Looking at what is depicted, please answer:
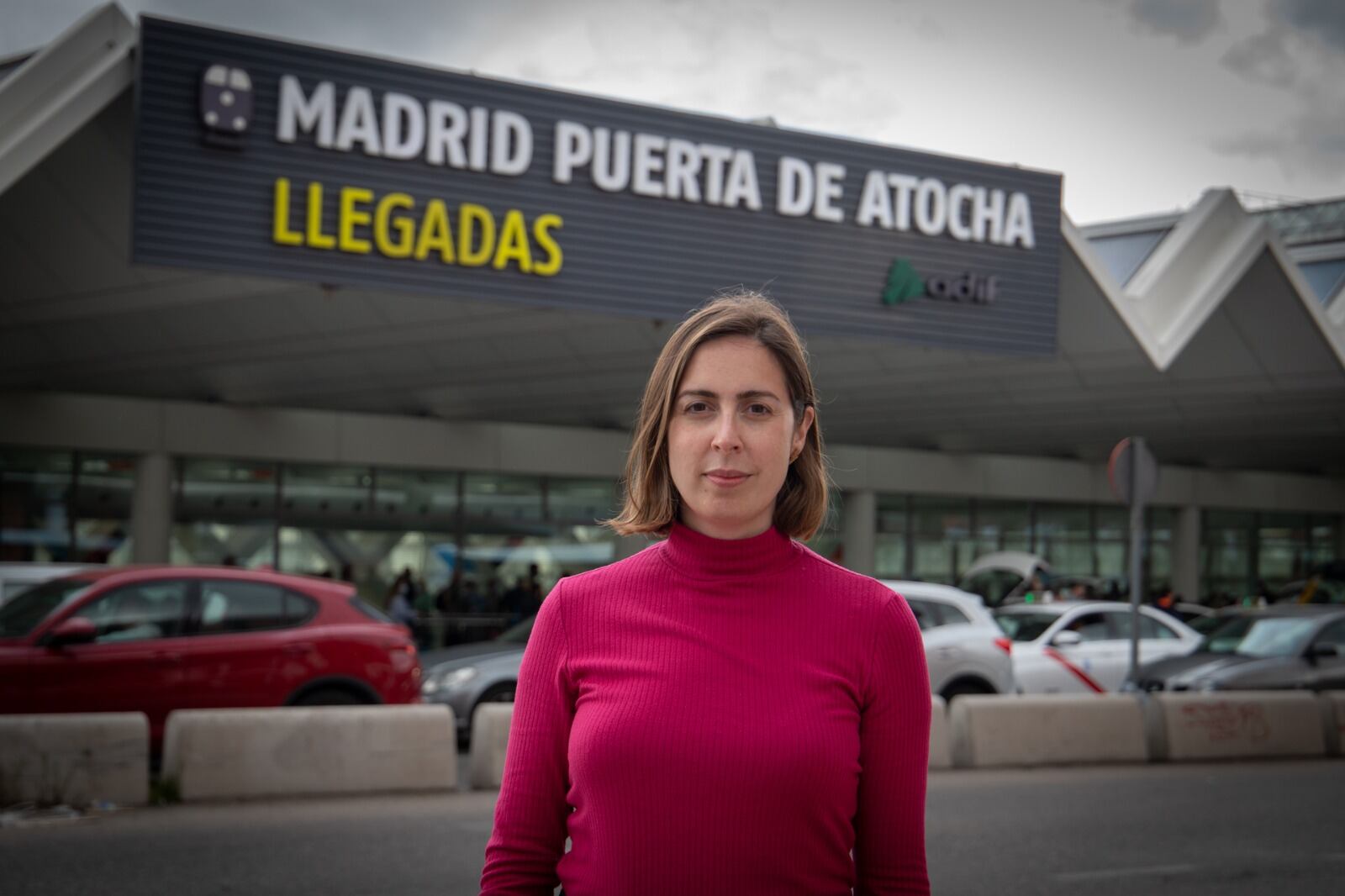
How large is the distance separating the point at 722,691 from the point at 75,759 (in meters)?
8.19

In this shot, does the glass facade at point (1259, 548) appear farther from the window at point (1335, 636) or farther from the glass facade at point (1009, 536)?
the window at point (1335, 636)

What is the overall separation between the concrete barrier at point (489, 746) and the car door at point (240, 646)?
160 cm

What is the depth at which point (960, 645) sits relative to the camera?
15.1 m

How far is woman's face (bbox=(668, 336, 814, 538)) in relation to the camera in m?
2.33

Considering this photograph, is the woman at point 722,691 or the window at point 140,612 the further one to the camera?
the window at point 140,612

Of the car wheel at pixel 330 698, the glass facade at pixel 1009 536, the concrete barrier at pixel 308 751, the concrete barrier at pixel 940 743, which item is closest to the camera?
the concrete barrier at pixel 308 751

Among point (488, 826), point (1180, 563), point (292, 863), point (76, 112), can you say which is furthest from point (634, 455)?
point (1180, 563)

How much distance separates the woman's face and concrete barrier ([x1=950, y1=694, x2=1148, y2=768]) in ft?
35.5

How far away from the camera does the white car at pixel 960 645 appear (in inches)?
590

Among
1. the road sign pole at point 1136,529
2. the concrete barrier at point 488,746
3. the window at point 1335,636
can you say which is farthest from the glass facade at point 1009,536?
the concrete barrier at point 488,746

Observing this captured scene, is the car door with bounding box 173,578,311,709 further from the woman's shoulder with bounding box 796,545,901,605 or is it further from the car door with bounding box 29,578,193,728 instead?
the woman's shoulder with bounding box 796,545,901,605

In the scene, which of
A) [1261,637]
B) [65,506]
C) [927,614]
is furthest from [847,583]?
[65,506]

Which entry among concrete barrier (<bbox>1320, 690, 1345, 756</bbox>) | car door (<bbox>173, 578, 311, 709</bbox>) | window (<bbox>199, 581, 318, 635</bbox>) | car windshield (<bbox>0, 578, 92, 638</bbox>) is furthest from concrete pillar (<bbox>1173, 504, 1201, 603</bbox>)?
car windshield (<bbox>0, 578, 92, 638</bbox>)

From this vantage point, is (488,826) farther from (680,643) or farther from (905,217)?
(905,217)
